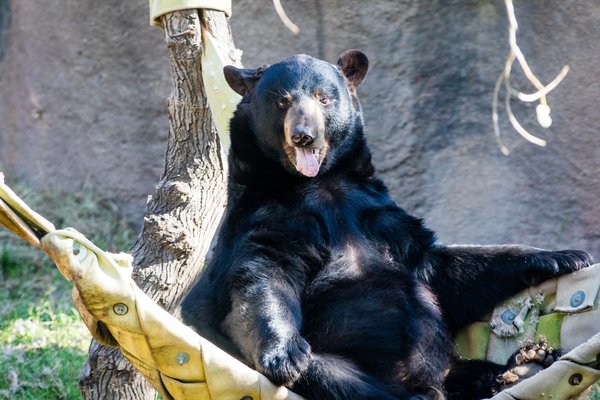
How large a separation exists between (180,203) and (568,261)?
7.24 feet

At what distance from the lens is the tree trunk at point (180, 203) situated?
3.52 meters

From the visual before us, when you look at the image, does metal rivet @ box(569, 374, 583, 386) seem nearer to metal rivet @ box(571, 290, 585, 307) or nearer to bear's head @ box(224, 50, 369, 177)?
metal rivet @ box(571, 290, 585, 307)

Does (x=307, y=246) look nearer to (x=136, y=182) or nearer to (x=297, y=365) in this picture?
(x=297, y=365)

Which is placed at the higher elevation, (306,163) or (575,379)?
(306,163)

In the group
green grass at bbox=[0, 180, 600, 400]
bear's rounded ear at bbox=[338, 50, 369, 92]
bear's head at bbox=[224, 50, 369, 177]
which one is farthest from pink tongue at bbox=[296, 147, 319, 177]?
green grass at bbox=[0, 180, 600, 400]

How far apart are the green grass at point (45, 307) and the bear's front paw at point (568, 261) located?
299cm

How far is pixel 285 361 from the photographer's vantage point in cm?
258

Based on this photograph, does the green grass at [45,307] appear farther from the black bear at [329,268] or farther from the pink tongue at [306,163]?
the pink tongue at [306,163]

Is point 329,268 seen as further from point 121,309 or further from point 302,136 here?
point 121,309

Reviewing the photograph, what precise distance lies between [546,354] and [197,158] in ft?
7.55

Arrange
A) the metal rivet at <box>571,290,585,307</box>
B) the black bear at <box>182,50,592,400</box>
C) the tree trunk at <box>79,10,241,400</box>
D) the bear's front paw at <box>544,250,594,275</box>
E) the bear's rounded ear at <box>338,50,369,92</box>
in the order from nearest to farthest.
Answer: the black bear at <box>182,50,592,400</box> → the metal rivet at <box>571,290,585,307</box> → the bear's front paw at <box>544,250,594,275</box> → the tree trunk at <box>79,10,241,400</box> → the bear's rounded ear at <box>338,50,369,92</box>

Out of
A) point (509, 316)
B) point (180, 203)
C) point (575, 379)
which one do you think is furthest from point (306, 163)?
point (575, 379)

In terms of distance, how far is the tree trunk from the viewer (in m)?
3.52

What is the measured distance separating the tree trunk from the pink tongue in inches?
33.4
